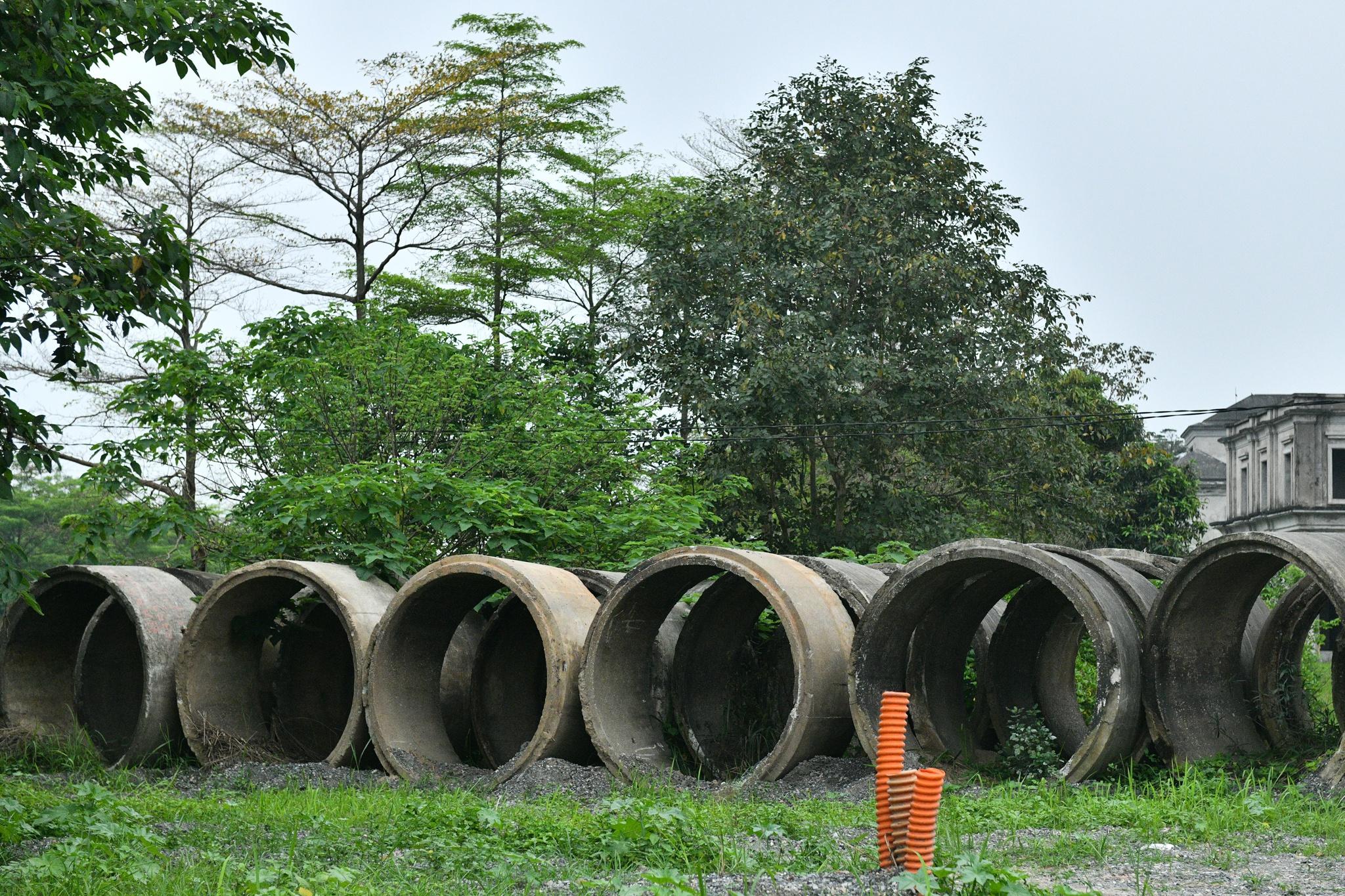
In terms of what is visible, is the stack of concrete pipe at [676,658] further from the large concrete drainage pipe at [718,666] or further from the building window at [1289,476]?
the building window at [1289,476]

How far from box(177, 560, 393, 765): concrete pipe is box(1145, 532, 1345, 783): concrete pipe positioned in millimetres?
5433

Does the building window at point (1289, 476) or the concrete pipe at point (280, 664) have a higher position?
the building window at point (1289, 476)

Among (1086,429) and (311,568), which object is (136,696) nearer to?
(311,568)

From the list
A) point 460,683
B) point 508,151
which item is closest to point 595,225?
point 508,151

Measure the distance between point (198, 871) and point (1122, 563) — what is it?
7175mm

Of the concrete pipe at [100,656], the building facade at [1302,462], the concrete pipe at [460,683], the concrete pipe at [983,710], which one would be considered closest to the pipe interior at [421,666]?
the concrete pipe at [460,683]

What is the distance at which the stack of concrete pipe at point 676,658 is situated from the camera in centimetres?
868

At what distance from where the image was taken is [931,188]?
20.9 metres

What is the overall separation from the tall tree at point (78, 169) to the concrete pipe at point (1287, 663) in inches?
295

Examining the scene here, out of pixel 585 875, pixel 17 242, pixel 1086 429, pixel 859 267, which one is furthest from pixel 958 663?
pixel 1086 429

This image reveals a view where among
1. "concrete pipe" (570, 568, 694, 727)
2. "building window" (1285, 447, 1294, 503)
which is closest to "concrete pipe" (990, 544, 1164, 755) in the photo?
"concrete pipe" (570, 568, 694, 727)

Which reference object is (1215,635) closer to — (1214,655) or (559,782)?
(1214,655)

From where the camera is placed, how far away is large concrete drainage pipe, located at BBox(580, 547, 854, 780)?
876cm

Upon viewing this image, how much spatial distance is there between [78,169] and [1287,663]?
8.43m
